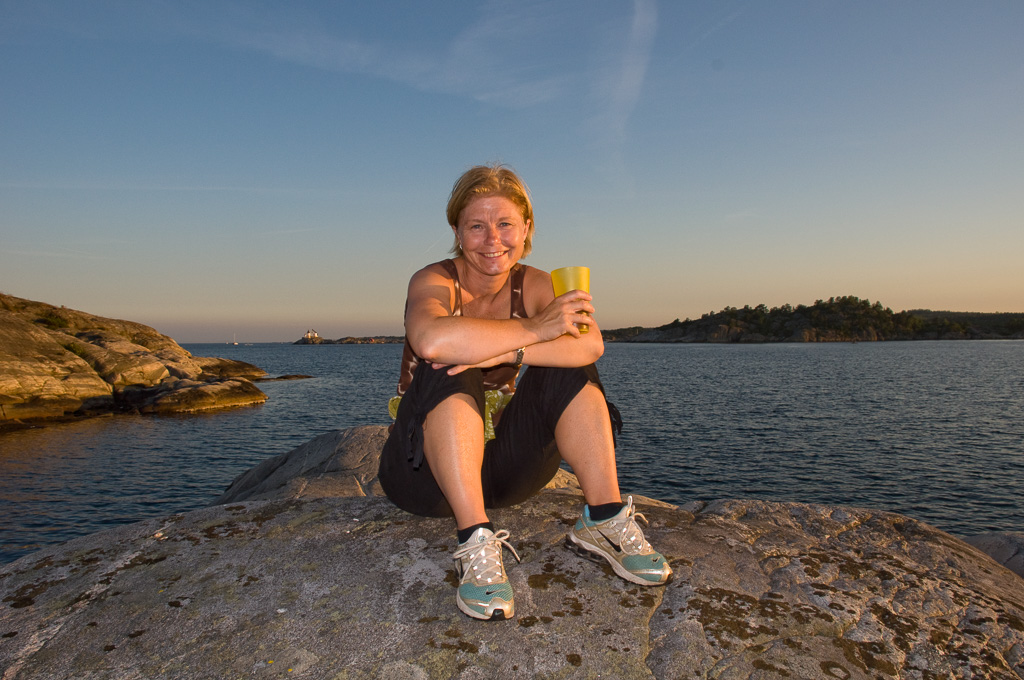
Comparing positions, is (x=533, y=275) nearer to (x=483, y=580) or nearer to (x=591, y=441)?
(x=591, y=441)

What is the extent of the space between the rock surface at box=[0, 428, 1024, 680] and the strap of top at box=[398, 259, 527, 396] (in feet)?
2.72

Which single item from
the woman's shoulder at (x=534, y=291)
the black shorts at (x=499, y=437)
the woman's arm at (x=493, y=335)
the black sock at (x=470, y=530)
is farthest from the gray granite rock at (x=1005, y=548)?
the black sock at (x=470, y=530)

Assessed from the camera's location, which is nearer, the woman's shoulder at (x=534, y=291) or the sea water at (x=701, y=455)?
the woman's shoulder at (x=534, y=291)

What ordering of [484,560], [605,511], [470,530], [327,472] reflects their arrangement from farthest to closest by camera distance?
[327,472] < [605,511] < [470,530] < [484,560]

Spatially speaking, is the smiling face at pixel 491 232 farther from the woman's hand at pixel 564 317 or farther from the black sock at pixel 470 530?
the black sock at pixel 470 530

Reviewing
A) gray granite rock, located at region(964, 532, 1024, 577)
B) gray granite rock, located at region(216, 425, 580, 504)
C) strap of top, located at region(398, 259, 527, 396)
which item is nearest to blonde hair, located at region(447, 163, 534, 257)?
strap of top, located at region(398, 259, 527, 396)

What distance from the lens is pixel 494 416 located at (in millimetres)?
3488

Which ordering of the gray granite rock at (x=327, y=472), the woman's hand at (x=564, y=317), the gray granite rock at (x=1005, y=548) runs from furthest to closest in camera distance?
the gray granite rock at (x=327, y=472) → the gray granite rock at (x=1005, y=548) → the woman's hand at (x=564, y=317)

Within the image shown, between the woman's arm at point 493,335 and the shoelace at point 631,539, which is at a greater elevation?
the woman's arm at point 493,335

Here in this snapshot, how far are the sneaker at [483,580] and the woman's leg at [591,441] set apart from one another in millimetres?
565

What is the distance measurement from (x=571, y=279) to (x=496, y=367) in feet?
2.84

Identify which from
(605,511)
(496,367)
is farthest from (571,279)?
(605,511)

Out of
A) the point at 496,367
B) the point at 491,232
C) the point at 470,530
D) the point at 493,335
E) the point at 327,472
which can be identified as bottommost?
the point at 327,472

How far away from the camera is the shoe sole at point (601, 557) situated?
9.40ft
